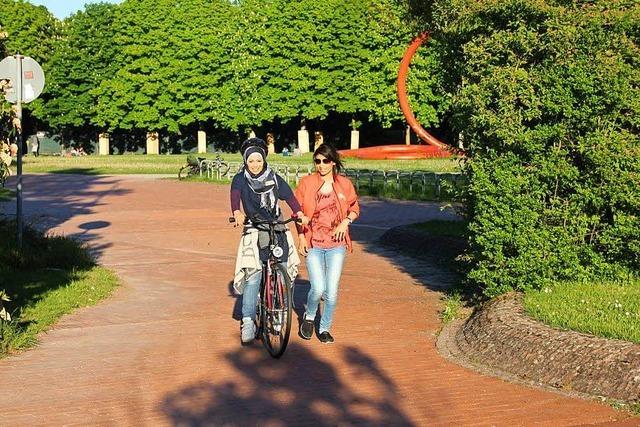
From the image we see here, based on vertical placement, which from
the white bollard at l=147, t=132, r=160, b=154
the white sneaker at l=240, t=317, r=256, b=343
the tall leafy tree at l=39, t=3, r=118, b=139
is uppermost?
the tall leafy tree at l=39, t=3, r=118, b=139

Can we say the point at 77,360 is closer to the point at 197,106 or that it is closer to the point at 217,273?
the point at 217,273

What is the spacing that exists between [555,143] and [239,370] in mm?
3312

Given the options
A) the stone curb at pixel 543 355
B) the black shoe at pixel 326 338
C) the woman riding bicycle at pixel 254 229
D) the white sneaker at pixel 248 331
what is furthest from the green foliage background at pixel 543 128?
the white sneaker at pixel 248 331

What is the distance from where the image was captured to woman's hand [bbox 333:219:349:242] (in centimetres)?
838

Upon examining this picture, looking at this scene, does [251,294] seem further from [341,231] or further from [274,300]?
[341,231]

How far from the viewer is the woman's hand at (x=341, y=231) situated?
8375mm

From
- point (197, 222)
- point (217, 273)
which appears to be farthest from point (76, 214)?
point (217, 273)

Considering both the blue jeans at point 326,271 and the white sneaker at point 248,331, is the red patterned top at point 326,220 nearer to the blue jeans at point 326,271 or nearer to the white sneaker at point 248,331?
the blue jeans at point 326,271

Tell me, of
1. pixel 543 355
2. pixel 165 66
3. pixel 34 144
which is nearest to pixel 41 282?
pixel 543 355

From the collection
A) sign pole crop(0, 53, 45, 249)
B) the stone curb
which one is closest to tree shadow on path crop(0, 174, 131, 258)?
sign pole crop(0, 53, 45, 249)

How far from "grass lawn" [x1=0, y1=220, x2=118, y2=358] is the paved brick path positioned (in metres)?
0.20

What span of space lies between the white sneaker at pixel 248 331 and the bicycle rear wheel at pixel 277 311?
0.18m

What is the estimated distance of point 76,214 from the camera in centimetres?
2219

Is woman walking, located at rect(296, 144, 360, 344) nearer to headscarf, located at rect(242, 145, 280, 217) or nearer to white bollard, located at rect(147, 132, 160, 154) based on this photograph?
headscarf, located at rect(242, 145, 280, 217)
